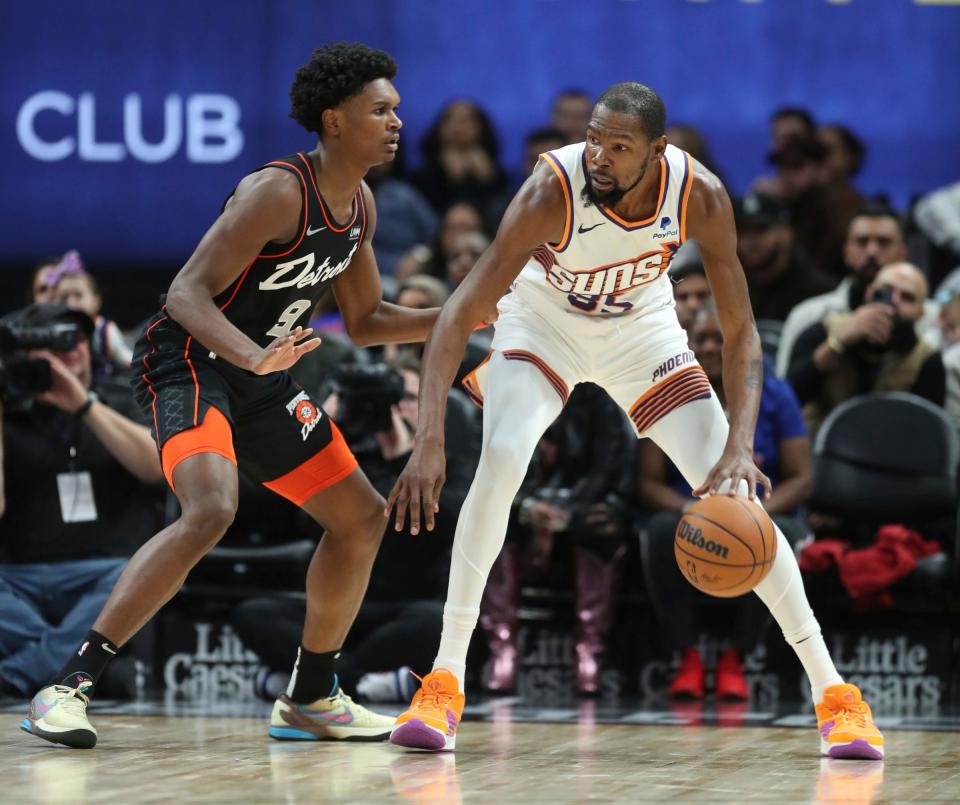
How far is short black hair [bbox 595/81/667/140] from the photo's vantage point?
4312 millimetres

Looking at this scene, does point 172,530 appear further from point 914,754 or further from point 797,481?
point 797,481

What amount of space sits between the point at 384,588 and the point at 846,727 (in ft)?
7.75

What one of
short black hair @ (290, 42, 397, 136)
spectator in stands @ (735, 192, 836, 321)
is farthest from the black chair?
short black hair @ (290, 42, 397, 136)

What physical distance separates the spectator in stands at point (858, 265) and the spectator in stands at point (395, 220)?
242 centimetres

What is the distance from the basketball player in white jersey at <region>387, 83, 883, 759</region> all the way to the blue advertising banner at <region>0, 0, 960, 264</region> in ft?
15.1

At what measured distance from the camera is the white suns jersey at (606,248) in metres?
4.50

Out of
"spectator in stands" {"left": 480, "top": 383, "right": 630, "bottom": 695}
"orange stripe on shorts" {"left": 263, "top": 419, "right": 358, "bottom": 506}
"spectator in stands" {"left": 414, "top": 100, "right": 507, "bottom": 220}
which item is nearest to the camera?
"orange stripe on shorts" {"left": 263, "top": 419, "right": 358, "bottom": 506}

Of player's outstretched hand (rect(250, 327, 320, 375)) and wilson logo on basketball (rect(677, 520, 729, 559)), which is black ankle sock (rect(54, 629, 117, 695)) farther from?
wilson logo on basketball (rect(677, 520, 729, 559))

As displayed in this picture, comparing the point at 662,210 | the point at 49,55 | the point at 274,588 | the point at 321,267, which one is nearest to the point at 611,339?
the point at 662,210

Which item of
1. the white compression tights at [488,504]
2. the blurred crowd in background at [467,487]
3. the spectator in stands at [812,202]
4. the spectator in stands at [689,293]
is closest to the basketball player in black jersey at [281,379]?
the white compression tights at [488,504]

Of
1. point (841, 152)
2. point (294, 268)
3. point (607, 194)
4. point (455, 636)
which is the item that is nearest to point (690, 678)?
point (455, 636)

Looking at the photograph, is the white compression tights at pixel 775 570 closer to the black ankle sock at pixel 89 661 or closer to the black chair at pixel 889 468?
the black ankle sock at pixel 89 661

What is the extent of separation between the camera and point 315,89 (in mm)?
4625

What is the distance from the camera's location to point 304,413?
4.73m
